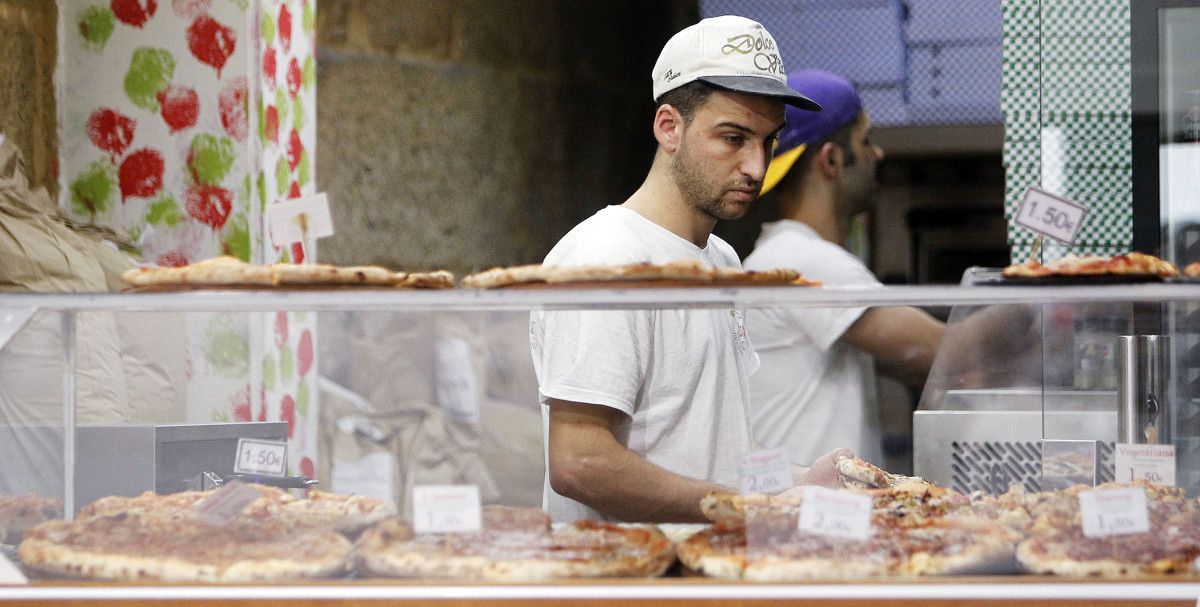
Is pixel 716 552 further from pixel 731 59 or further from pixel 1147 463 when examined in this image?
pixel 731 59

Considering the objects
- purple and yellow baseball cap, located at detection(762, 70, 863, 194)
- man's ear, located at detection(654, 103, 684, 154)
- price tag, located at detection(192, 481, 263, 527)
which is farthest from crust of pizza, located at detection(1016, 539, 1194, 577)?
purple and yellow baseball cap, located at detection(762, 70, 863, 194)

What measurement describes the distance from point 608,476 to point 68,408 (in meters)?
0.89

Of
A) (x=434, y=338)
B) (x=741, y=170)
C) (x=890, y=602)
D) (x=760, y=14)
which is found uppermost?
(x=760, y=14)

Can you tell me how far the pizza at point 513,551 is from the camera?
176 centimetres

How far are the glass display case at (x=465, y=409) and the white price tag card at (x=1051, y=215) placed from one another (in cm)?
A: 11

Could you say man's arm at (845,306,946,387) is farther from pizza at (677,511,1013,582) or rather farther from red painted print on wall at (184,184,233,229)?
red painted print on wall at (184,184,233,229)

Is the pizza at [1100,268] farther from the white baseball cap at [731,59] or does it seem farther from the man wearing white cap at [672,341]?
the white baseball cap at [731,59]

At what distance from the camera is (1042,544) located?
1.81 metres

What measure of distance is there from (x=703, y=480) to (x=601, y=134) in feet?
11.2

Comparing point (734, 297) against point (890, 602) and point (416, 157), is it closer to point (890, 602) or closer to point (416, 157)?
point (890, 602)

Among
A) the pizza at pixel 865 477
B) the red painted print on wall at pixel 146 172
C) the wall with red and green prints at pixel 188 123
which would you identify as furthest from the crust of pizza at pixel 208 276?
the red painted print on wall at pixel 146 172

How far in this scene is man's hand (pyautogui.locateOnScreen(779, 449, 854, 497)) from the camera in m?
2.17

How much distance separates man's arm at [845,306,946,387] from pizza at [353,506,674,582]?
74 cm

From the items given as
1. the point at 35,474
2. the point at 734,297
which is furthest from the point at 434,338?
the point at 35,474
